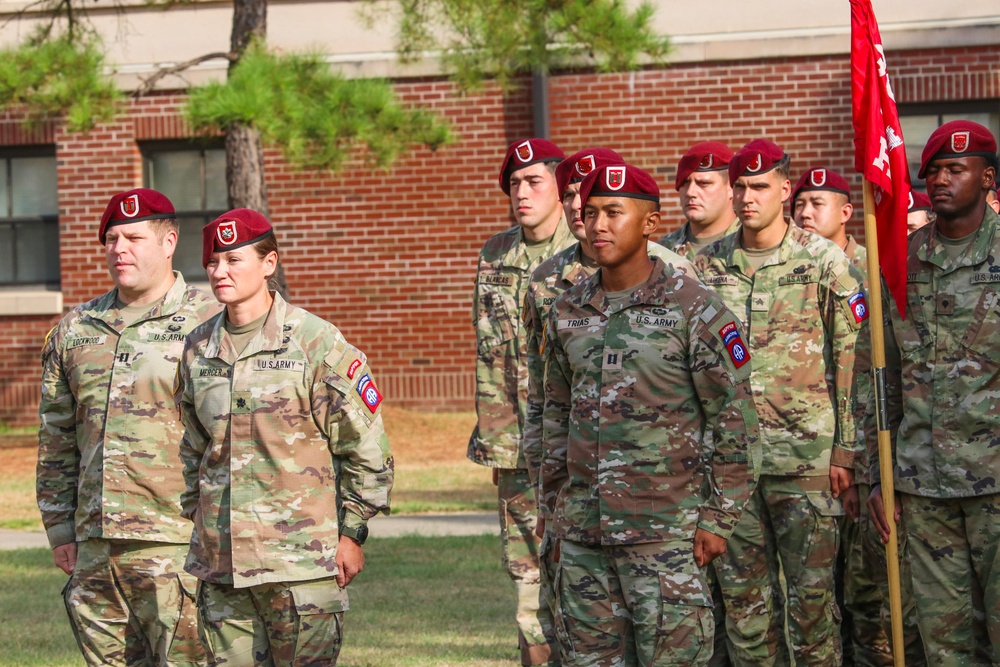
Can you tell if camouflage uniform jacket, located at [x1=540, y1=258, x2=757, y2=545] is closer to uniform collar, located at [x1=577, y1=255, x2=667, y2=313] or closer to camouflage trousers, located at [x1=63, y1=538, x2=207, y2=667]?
uniform collar, located at [x1=577, y1=255, x2=667, y2=313]

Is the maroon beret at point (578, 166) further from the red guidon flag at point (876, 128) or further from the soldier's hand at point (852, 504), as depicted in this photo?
the soldier's hand at point (852, 504)

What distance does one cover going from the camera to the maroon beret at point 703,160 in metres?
7.07

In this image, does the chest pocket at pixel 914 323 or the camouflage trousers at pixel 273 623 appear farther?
the chest pocket at pixel 914 323

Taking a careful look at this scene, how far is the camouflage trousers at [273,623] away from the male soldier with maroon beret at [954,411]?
213 centimetres

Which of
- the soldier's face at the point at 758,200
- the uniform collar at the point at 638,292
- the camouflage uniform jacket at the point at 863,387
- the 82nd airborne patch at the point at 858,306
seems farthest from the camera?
the soldier's face at the point at 758,200

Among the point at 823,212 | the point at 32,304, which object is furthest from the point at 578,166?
the point at 32,304

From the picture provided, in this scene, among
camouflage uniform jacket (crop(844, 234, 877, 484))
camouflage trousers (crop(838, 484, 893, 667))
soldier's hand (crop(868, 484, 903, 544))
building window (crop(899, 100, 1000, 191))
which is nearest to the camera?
soldier's hand (crop(868, 484, 903, 544))

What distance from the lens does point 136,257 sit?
234 inches

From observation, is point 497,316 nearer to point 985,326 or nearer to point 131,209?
point 131,209

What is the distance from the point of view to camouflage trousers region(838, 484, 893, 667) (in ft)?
22.2

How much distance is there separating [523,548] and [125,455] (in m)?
2.18

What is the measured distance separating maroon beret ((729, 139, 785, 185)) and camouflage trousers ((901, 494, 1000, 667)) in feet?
6.19

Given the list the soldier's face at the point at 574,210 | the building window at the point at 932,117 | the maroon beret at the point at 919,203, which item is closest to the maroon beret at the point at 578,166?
the soldier's face at the point at 574,210

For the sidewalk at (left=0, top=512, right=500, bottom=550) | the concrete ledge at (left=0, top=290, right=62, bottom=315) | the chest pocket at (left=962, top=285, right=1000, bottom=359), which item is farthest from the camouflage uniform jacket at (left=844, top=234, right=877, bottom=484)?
the concrete ledge at (left=0, top=290, right=62, bottom=315)
